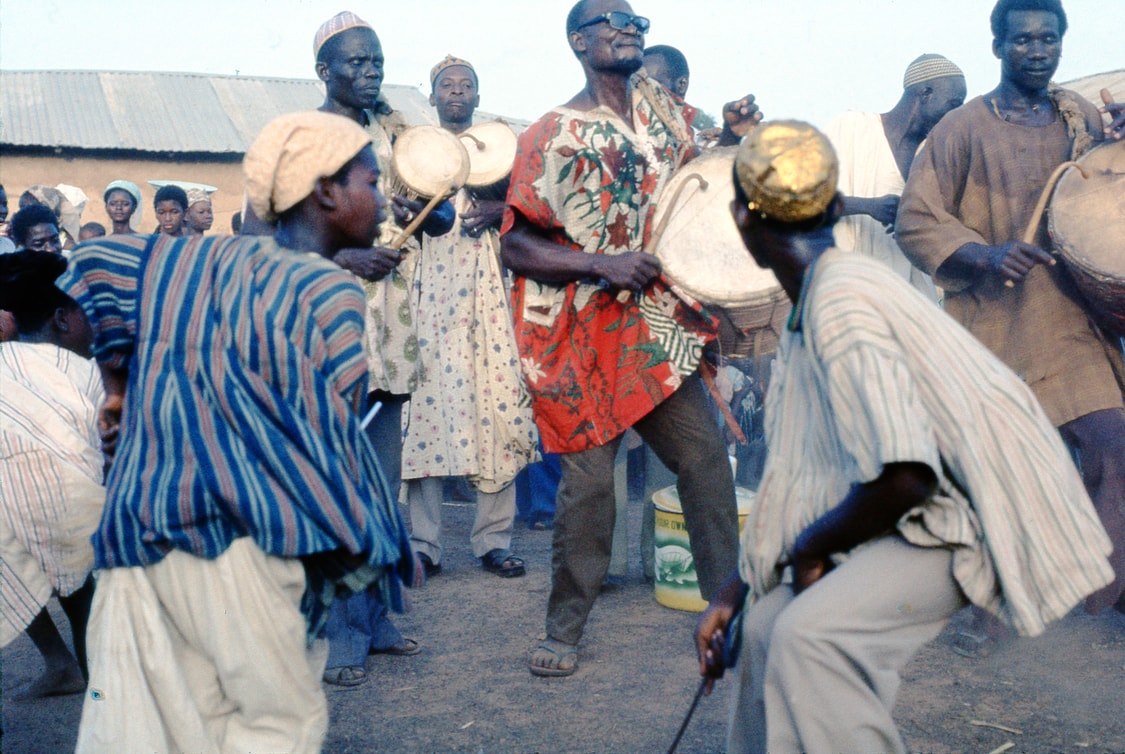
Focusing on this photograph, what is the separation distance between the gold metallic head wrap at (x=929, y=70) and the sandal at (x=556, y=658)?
3278 millimetres

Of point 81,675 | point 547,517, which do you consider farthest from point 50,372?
point 547,517

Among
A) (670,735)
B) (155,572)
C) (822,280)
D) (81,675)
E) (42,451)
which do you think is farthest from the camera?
(81,675)

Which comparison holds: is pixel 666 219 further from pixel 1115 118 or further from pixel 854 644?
pixel 854 644

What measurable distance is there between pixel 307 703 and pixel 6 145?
65.5 ft

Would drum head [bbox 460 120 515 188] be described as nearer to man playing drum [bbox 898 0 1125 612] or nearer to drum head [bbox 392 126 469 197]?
drum head [bbox 392 126 469 197]

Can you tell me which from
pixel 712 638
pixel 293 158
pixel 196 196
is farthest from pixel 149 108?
pixel 712 638

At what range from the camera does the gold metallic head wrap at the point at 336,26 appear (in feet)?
15.1

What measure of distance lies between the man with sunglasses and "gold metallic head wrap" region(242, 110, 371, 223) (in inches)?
64.8

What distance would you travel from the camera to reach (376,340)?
16.2 ft

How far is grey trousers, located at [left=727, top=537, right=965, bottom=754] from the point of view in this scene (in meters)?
2.16

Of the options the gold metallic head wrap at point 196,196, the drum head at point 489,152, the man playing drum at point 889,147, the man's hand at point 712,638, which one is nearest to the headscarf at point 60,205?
the gold metallic head wrap at point 196,196

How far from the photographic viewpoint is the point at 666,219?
4.30 m

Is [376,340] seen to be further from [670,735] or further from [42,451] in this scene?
[670,735]

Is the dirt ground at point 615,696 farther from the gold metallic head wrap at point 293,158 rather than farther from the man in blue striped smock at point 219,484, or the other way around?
the gold metallic head wrap at point 293,158
